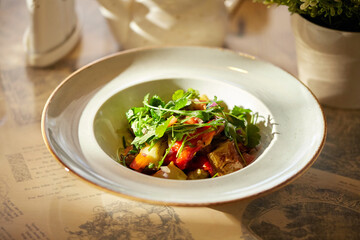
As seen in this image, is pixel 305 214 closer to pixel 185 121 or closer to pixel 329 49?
pixel 185 121

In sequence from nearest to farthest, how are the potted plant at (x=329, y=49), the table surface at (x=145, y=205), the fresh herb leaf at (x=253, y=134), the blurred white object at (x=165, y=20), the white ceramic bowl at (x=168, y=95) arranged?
the white ceramic bowl at (x=168, y=95)
the table surface at (x=145, y=205)
the fresh herb leaf at (x=253, y=134)
the potted plant at (x=329, y=49)
the blurred white object at (x=165, y=20)

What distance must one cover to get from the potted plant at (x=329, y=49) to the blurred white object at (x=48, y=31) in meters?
0.75

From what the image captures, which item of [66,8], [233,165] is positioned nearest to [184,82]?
[233,165]

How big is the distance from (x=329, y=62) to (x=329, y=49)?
0.05 m

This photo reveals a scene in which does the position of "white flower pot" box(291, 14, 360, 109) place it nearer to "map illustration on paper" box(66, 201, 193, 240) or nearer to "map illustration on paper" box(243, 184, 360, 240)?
"map illustration on paper" box(243, 184, 360, 240)

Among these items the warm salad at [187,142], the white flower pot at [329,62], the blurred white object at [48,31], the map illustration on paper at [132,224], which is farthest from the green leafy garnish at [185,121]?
the blurred white object at [48,31]

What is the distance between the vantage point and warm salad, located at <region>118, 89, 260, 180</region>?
3.38ft

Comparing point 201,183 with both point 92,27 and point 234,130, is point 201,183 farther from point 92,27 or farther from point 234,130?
point 92,27

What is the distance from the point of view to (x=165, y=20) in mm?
1483

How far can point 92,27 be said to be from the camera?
1.87 meters

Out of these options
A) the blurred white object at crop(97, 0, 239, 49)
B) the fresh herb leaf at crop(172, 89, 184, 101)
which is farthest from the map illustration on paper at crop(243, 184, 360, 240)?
the blurred white object at crop(97, 0, 239, 49)

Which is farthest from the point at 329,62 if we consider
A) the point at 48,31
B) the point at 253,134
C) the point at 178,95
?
Answer: the point at 48,31

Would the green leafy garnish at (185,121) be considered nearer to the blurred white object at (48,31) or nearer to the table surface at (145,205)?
the table surface at (145,205)

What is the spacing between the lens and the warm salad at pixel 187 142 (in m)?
1.03
